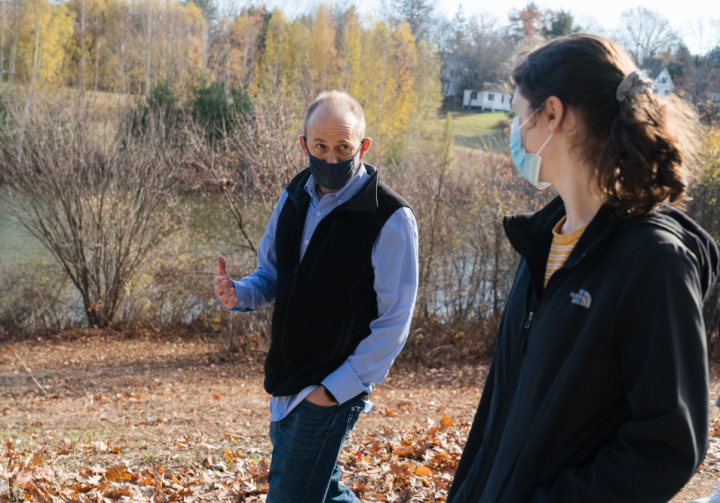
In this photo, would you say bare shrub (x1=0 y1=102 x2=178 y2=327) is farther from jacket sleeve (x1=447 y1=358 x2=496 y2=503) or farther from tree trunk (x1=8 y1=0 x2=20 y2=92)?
tree trunk (x1=8 y1=0 x2=20 y2=92)

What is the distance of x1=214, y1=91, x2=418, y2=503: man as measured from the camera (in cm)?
269

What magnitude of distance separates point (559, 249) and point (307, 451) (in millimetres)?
1483

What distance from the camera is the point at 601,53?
1614 millimetres

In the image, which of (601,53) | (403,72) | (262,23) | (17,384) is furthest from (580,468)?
(262,23)

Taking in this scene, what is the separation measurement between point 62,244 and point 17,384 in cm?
519

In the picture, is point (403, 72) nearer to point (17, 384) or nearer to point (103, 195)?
point (103, 195)

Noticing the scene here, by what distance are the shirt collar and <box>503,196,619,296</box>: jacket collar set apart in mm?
1082

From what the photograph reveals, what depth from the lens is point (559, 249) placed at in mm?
1810

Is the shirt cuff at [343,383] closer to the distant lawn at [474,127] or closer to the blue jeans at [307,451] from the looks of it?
the blue jeans at [307,451]

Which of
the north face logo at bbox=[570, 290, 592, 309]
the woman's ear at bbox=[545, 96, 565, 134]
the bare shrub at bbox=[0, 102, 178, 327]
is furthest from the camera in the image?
the bare shrub at bbox=[0, 102, 178, 327]

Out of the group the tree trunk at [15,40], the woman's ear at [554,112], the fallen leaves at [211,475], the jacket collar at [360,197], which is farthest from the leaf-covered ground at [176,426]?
the tree trunk at [15,40]

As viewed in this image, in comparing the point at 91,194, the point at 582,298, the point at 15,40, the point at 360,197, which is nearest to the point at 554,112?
the point at 582,298

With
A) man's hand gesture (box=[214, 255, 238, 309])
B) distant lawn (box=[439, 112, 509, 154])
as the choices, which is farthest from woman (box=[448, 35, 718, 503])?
distant lawn (box=[439, 112, 509, 154])

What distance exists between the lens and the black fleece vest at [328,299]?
2.74m
